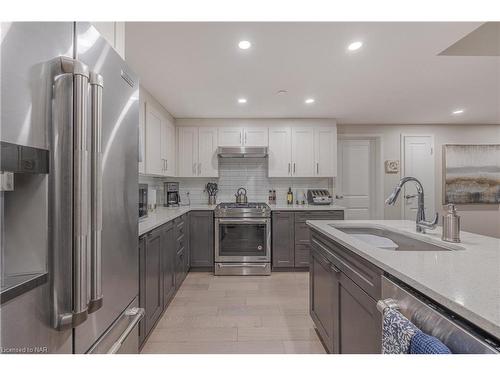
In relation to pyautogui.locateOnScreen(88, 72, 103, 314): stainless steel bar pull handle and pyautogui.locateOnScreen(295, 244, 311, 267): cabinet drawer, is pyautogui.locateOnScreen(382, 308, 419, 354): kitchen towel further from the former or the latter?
pyautogui.locateOnScreen(295, 244, 311, 267): cabinet drawer

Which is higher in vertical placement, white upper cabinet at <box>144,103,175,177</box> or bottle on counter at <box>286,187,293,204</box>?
white upper cabinet at <box>144,103,175,177</box>

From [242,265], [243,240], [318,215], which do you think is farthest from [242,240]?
[318,215]

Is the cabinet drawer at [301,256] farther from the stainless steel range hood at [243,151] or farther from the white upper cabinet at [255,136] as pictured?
the white upper cabinet at [255,136]

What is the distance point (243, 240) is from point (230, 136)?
5.66ft

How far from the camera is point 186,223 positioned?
11.5 ft

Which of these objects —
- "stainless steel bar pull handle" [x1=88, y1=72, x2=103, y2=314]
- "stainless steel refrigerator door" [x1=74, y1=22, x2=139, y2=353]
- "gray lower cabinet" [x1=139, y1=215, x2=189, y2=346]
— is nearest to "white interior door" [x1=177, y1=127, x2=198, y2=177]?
"gray lower cabinet" [x1=139, y1=215, x2=189, y2=346]

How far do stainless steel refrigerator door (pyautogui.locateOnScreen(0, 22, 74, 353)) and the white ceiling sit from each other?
1411 millimetres

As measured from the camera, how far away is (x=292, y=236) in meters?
3.72

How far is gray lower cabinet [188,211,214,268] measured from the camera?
12.1 feet

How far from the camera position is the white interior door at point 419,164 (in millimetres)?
4832
